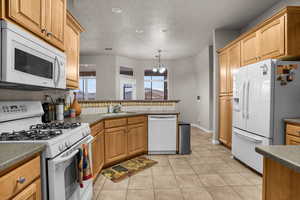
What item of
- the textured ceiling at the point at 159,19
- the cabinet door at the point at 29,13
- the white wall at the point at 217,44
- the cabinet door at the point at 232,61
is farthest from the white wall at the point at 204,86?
the cabinet door at the point at 29,13

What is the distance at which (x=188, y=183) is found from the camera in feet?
7.66

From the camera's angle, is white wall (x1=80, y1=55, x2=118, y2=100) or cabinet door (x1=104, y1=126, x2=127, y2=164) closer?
cabinet door (x1=104, y1=126, x2=127, y2=164)

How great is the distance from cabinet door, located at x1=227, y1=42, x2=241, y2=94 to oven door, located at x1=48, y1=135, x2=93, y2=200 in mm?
3116

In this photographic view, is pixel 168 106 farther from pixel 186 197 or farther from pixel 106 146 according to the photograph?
pixel 186 197

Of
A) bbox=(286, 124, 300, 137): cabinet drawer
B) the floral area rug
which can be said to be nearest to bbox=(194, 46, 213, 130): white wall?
the floral area rug

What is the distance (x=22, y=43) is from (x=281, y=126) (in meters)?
2.94

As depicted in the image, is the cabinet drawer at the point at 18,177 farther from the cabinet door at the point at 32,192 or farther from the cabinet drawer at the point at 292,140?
the cabinet drawer at the point at 292,140

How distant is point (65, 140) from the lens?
4.16 ft

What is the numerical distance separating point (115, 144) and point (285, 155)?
241cm

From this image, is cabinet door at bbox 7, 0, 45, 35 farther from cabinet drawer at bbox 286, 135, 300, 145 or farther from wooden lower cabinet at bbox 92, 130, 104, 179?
cabinet drawer at bbox 286, 135, 300, 145

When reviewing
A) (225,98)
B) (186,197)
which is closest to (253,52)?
(225,98)

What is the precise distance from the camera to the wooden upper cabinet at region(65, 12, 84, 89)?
2.18 meters

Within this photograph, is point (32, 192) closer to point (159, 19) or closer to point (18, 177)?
point (18, 177)

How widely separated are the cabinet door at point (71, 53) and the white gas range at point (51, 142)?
61 centimetres
